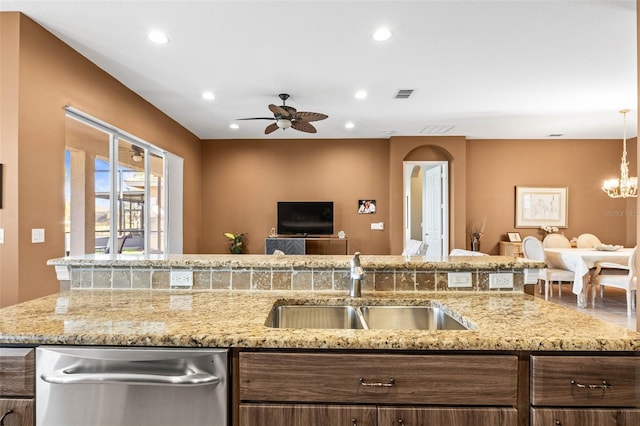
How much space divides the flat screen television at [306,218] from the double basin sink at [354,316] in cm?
487

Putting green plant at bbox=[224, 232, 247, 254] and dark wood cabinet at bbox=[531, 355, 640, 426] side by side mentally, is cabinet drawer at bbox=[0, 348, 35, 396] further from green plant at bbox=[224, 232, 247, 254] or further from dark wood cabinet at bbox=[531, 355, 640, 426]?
green plant at bbox=[224, 232, 247, 254]

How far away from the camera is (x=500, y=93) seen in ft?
13.8

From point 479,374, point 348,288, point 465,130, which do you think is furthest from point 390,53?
point 465,130

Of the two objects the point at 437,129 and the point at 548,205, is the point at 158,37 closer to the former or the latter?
the point at 437,129

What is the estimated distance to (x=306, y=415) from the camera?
3.64 feet

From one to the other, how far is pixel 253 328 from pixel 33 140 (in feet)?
8.64

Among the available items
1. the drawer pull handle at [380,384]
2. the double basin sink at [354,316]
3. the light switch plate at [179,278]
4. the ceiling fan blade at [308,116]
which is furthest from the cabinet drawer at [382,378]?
the ceiling fan blade at [308,116]

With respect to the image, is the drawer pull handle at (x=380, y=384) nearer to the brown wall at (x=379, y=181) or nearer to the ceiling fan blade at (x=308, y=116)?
the ceiling fan blade at (x=308, y=116)

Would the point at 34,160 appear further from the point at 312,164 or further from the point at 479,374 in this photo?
the point at 312,164

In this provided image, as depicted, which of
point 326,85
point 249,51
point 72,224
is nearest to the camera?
point 249,51

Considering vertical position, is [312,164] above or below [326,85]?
below

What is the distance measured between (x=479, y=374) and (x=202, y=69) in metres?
3.53

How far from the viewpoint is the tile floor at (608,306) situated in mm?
4048

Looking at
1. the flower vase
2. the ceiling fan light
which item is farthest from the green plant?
the flower vase
